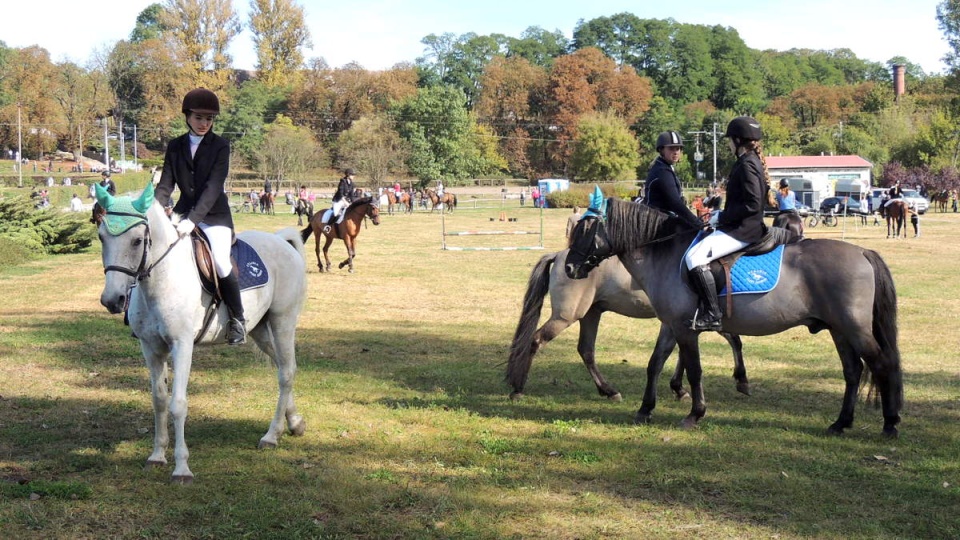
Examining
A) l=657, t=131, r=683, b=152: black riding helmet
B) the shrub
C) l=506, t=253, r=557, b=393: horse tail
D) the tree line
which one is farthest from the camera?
the tree line

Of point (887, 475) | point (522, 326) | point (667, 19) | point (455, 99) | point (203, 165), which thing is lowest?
point (887, 475)

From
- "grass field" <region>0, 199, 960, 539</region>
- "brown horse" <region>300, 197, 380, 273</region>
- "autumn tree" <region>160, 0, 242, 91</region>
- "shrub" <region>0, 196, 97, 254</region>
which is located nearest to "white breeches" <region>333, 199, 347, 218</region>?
"brown horse" <region>300, 197, 380, 273</region>

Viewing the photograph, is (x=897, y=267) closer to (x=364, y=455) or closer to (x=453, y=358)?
(x=453, y=358)

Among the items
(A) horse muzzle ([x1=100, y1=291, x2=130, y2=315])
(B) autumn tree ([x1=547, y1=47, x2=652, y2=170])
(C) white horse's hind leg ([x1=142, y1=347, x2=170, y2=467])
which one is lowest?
(C) white horse's hind leg ([x1=142, y1=347, x2=170, y2=467])

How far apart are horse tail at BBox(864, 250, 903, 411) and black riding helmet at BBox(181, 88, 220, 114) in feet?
18.9

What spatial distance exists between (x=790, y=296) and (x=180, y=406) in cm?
517

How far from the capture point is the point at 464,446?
7.50 m

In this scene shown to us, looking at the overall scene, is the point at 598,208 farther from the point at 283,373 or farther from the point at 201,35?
the point at 201,35

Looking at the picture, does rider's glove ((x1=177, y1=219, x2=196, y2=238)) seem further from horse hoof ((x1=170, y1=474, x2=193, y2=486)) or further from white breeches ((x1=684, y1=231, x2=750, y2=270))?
Answer: white breeches ((x1=684, y1=231, x2=750, y2=270))

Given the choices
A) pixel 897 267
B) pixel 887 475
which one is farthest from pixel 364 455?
pixel 897 267

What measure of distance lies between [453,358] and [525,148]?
10016 centimetres

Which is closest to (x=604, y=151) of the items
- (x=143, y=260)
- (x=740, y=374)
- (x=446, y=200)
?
(x=446, y=200)

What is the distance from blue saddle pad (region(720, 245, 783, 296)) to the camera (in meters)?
7.87

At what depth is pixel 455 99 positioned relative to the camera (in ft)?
312
